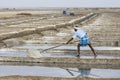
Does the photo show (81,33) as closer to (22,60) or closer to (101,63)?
(101,63)

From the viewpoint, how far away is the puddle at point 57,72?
9.78 meters

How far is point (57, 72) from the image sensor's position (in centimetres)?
1027

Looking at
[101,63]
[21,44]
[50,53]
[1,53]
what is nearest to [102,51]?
[50,53]

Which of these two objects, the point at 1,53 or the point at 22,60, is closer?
the point at 22,60

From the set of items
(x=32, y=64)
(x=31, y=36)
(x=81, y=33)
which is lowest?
(x=31, y=36)

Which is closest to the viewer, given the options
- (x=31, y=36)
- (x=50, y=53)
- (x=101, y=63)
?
(x=101, y=63)

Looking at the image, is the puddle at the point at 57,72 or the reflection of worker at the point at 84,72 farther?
the reflection of worker at the point at 84,72

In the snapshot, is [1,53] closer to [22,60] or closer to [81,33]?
[22,60]

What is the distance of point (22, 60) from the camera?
39.0 feet

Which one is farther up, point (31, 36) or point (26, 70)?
point (26, 70)

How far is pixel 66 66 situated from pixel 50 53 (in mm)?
2897

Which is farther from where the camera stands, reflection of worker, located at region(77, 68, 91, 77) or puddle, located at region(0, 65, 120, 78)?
reflection of worker, located at region(77, 68, 91, 77)

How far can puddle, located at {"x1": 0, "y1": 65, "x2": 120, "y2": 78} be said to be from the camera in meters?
9.78

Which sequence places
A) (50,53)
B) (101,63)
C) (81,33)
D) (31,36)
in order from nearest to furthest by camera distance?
(101,63)
(81,33)
(50,53)
(31,36)
